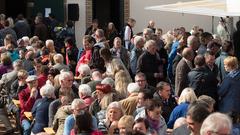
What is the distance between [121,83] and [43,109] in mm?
1473

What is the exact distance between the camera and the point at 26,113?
12609mm

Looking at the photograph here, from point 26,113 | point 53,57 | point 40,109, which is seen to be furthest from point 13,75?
point 40,109

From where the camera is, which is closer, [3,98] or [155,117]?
[155,117]

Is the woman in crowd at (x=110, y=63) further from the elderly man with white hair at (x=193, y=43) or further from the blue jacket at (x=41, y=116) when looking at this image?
the blue jacket at (x=41, y=116)

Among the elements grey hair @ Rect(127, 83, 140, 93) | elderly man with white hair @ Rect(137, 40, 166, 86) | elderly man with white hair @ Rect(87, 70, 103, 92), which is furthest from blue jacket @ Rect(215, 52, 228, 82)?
grey hair @ Rect(127, 83, 140, 93)

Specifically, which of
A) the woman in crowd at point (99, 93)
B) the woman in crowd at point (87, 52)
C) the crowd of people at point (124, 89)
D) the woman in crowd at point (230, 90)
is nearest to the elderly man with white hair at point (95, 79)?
the crowd of people at point (124, 89)

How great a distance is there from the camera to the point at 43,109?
11.5m

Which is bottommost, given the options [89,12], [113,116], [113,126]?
[113,126]

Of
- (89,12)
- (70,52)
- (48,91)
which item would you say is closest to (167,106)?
(48,91)

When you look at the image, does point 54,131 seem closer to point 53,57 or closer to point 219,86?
point 219,86

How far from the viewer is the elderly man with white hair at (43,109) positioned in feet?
37.8

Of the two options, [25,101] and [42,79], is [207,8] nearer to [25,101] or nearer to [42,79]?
[42,79]

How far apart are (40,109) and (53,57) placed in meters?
3.66

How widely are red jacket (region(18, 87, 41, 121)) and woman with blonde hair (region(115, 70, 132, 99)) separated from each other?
155 cm
